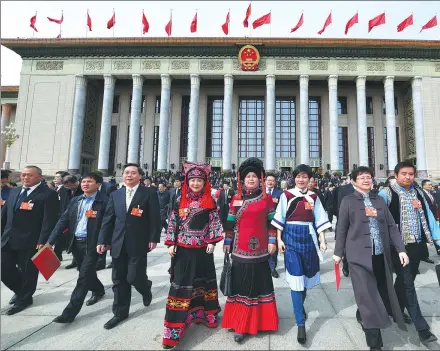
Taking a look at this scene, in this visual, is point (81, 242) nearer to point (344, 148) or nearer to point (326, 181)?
point (326, 181)

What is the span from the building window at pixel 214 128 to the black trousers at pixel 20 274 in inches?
926

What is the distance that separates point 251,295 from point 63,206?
5564 mm

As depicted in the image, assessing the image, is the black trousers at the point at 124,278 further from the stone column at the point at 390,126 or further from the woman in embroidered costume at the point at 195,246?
the stone column at the point at 390,126

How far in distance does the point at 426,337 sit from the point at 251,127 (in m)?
25.3

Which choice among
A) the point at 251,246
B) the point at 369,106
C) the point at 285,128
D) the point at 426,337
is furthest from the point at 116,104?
the point at 426,337

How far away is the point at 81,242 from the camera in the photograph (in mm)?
4043

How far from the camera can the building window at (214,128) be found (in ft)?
89.2

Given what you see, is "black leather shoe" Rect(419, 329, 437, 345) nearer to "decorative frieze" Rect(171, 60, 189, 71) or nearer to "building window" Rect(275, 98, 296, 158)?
"building window" Rect(275, 98, 296, 158)

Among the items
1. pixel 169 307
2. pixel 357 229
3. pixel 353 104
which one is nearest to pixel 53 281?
pixel 169 307

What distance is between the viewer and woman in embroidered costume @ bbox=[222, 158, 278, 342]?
2936mm

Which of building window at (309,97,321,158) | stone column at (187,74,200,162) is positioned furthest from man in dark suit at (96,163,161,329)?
building window at (309,97,321,158)

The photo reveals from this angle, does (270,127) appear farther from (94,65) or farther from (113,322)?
(113,322)

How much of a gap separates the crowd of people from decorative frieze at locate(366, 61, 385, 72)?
24782mm

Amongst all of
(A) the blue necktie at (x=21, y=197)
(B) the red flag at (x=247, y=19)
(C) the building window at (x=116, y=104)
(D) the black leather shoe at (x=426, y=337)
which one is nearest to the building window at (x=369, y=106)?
(B) the red flag at (x=247, y=19)
